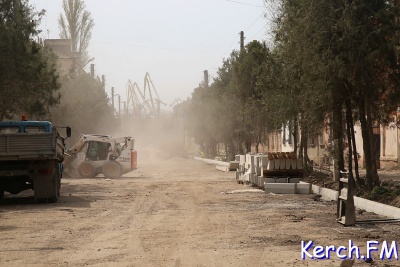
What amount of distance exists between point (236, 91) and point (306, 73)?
22733 mm

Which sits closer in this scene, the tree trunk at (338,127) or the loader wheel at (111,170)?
the tree trunk at (338,127)

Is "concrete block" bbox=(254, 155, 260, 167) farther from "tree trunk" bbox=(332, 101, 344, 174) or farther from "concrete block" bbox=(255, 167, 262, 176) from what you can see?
"tree trunk" bbox=(332, 101, 344, 174)

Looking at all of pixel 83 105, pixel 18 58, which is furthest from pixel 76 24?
pixel 18 58

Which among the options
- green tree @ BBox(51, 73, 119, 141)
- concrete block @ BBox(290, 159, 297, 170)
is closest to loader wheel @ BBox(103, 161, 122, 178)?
concrete block @ BBox(290, 159, 297, 170)

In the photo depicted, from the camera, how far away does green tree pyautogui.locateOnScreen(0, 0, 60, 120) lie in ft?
96.1

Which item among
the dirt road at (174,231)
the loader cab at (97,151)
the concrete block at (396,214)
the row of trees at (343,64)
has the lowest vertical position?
the dirt road at (174,231)

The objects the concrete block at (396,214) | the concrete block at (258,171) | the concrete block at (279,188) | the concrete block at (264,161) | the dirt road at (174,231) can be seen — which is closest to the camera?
the dirt road at (174,231)

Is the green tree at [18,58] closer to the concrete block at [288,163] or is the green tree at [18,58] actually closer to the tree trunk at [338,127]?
the concrete block at [288,163]

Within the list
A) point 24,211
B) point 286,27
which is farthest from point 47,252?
point 286,27

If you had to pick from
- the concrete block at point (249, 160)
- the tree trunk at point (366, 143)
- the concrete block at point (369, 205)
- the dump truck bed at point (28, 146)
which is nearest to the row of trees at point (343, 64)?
the tree trunk at point (366, 143)

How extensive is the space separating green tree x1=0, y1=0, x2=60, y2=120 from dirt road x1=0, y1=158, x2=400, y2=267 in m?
7.30

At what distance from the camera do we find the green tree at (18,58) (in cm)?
2928

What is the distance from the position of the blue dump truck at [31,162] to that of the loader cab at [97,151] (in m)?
18.6

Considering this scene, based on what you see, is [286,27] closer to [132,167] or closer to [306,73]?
[306,73]
